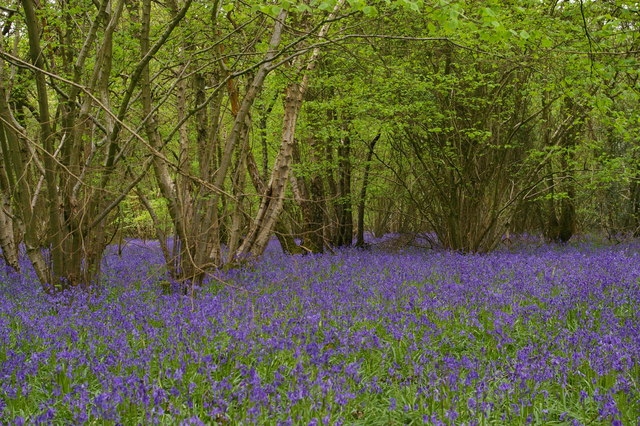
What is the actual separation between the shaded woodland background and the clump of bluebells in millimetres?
821

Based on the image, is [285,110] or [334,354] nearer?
[334,354]

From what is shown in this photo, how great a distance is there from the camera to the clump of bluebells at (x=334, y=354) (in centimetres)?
338

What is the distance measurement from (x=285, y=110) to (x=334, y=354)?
7.00 meters

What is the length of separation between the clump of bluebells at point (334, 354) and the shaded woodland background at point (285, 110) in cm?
82

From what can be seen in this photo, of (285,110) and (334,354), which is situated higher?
(285,110)

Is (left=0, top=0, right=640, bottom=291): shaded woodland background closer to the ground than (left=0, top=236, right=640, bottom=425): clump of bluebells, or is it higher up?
higher up

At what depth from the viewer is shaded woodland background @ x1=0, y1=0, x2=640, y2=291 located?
21.4 ft

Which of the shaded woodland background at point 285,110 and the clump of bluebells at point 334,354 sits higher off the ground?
the shaded woodland background at point 285,110

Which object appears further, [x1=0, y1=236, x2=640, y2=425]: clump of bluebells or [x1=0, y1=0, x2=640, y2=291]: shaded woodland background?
[x1=0, y1=0, x2=640, y2=291]: shaded woodland background

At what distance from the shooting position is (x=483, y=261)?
10.4 meters

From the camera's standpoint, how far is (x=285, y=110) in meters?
→ 10.6

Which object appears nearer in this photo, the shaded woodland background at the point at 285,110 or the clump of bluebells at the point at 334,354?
the clump of bluebells at the point at 334,354

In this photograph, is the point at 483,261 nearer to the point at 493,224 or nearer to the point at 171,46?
the point at 493,224

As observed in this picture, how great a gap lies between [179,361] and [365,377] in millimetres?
1546
